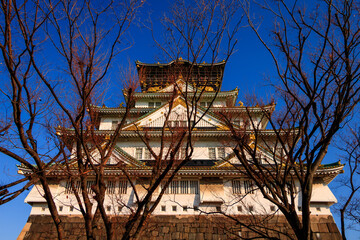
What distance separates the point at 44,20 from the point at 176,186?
1206 centimetres

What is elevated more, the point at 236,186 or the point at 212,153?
the point at 212,153

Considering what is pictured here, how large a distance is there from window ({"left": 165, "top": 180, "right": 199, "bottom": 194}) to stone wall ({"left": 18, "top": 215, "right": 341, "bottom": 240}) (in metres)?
1.53

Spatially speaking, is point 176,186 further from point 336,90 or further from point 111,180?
point 336,90

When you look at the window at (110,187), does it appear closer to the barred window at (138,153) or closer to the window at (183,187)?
the window at (183,187)

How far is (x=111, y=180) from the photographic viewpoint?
15.9 meters

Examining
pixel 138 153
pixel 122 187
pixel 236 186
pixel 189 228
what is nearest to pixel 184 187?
pixel 189 228

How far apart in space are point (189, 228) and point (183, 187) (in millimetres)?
2415

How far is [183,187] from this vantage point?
15.8 m

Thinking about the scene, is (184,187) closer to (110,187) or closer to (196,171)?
(196,171)

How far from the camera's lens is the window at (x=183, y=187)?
1564 centimetres

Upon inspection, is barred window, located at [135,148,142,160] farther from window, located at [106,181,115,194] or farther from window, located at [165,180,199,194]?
window, located at [165,180,199,194]

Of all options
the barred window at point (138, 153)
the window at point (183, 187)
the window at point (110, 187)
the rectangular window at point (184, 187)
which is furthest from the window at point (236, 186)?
the window at point (110, 187)

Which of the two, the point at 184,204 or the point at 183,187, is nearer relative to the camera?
the point at 184,204

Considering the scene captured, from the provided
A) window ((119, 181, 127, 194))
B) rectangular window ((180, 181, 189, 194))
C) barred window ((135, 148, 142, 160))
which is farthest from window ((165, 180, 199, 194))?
barred window ((135, 148, 142, 160))
